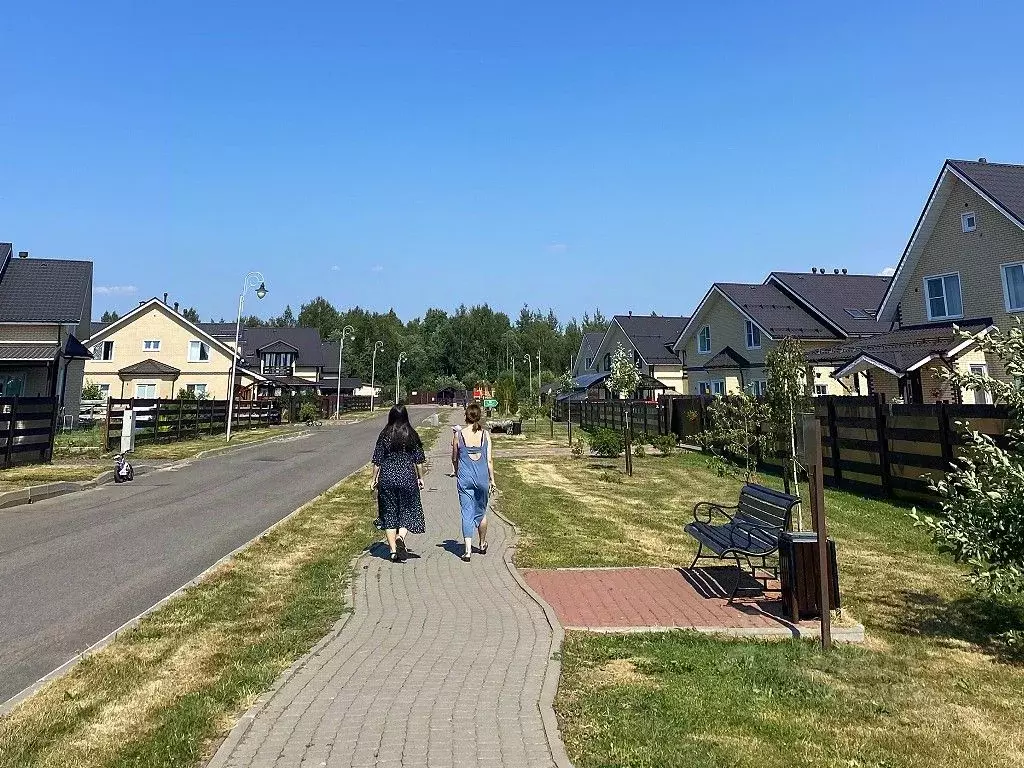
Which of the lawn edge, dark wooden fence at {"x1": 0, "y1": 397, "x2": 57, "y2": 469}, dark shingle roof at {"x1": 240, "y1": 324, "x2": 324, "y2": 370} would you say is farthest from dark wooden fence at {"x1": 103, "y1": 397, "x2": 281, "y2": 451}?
dark shingle roof at {"x1": 240, "y1": 324, "x2": 324, "y2": 370}

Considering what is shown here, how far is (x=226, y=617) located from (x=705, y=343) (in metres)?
33.4

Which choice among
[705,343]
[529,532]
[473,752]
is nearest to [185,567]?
[529,532]

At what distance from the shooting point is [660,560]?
771cm

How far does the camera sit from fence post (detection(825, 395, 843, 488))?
44.8 feet

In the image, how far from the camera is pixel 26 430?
16.5 meters

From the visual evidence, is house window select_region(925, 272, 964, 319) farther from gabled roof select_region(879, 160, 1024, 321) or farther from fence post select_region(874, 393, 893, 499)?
fence post select_region(874, 393, 893, 499)

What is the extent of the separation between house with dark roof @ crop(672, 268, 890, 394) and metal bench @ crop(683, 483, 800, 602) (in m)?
22.0

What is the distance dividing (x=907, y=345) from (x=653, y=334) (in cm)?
2651

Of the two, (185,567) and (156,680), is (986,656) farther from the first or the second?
(185,567)

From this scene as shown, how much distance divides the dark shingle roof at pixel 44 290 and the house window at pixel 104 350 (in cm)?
1456

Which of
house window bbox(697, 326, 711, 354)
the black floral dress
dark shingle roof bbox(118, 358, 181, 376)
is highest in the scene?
house window bbox(697, 326, 711, 354)

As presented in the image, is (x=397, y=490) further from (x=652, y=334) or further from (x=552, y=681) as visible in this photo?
(x=652, y=334)

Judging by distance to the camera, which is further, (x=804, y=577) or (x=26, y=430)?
(x=26, y=430)

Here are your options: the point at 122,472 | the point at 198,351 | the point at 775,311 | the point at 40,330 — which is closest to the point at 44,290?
the point at 40,330
